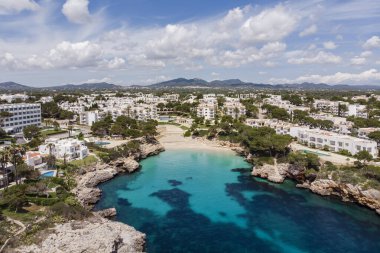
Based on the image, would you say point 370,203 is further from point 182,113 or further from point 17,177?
point 182,113

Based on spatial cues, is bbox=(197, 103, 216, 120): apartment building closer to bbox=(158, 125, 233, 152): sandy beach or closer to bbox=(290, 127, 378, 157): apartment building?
bbox=(158, 125, 233, 152): sandy beach

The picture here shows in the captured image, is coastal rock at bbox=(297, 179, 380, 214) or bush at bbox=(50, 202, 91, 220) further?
coastal rock at bbox=(297, 179, 380, 214)

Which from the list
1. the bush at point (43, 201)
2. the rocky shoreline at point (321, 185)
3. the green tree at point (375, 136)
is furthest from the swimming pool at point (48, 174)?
the green tree at point (375, 136)

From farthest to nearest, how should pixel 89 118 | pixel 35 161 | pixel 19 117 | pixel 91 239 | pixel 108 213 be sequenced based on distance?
pixel 89 118
pixel 19 117
pixel 35 161
pixel 108 213
pixel 91 239

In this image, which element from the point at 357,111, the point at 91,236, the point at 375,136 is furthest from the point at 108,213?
the point at 357,111

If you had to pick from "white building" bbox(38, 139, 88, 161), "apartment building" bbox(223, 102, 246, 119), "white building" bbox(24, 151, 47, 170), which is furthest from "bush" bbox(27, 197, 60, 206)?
"apartment building" bbox(223, 102, 246, 119)

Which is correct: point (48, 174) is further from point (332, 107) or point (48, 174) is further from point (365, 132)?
point (332, 107)

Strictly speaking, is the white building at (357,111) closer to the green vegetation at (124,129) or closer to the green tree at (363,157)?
the green tree at (363,157)
